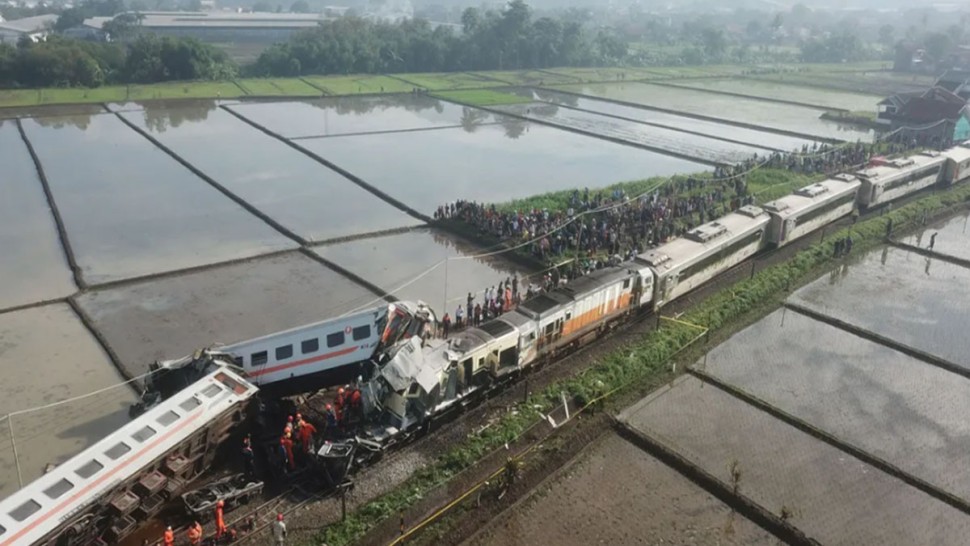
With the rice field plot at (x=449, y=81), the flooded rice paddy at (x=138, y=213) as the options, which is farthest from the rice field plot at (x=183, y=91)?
the rice field plot at (x=449, y=81)

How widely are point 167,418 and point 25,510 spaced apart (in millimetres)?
3005

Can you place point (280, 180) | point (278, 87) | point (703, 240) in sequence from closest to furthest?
point (703, 240)
point (280, 180)
point (278, 87)

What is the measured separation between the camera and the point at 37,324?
22312mm

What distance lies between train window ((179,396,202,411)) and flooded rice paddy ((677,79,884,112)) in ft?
232

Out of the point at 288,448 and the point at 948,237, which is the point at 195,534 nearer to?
the point at 288,448

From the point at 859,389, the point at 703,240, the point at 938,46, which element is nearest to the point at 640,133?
the point at 703,240

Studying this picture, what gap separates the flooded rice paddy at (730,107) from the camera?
2328 inches

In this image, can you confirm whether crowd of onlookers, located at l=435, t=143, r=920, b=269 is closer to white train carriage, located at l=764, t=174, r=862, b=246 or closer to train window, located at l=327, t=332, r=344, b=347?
white train carriage, located at l=764, t=174, r=862, b=246

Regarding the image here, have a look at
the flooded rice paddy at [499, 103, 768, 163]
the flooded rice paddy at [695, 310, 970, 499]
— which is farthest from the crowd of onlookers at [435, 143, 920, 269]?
the flooded rice paddy at [499, 103, 768, 163]

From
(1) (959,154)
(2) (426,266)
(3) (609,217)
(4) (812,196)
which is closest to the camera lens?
(2) (426,266)

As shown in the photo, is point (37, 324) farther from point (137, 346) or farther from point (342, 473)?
point (342, 473)

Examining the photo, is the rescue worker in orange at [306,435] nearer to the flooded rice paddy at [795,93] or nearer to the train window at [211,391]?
the train window at [211,391]

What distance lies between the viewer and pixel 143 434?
13.9 meters

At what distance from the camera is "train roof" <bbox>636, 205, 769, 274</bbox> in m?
23.8
